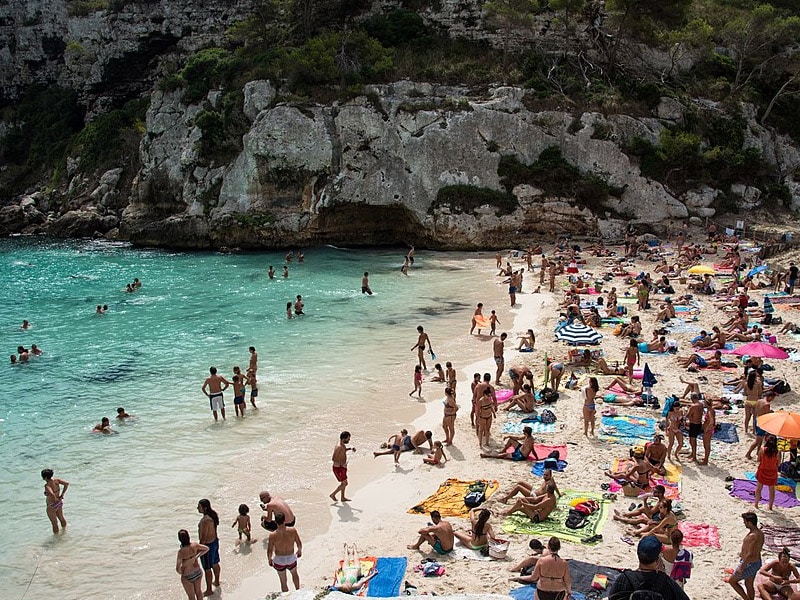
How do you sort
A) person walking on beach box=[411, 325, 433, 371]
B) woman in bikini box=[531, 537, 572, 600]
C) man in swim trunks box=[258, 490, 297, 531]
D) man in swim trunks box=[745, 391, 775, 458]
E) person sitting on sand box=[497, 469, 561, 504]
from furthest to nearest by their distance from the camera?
person walking on beach box=[411, 325, 433, 371] → man in swim trunks box=[745, 391, 775, 458] → person sitting on sand box=[497, 469, 561, 504] → man in swim trunks box=[258, 490, 297, 531] → woman in bikini box=[531, 537, 572, 600]

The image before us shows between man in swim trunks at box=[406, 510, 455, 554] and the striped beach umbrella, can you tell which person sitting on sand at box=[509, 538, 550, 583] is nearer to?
man in swim trunks at box=[406, 510, 455, 554]

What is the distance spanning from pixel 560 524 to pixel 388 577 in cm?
283

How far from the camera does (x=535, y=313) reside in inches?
968

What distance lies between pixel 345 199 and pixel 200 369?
21.7 meters

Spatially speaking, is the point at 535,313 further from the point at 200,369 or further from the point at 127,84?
the point at 127,84

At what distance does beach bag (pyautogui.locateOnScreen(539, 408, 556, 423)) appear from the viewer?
14180 mm

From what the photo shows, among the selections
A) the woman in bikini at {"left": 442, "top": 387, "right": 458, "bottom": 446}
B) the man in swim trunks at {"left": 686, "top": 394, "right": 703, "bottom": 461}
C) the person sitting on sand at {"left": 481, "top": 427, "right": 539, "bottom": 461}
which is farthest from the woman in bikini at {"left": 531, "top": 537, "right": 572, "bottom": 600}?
the woman in bikini at {"left": 442, "top": 387, "right": 458, "bottom": 446}

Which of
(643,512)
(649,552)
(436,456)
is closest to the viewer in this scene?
(649,552)

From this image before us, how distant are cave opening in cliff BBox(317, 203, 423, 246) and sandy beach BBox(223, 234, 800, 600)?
22952 mm

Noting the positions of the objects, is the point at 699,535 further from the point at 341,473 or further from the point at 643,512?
the point at 341,473

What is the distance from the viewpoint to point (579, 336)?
18672mm

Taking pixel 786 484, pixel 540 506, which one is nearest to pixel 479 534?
pixel 540 506

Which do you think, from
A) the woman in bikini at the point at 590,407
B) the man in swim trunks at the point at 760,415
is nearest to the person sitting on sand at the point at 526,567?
the woman in bikini at the point at 590,407

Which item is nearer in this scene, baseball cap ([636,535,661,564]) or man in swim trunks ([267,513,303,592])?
Answer: baseball cap ([636,535,661,564])
